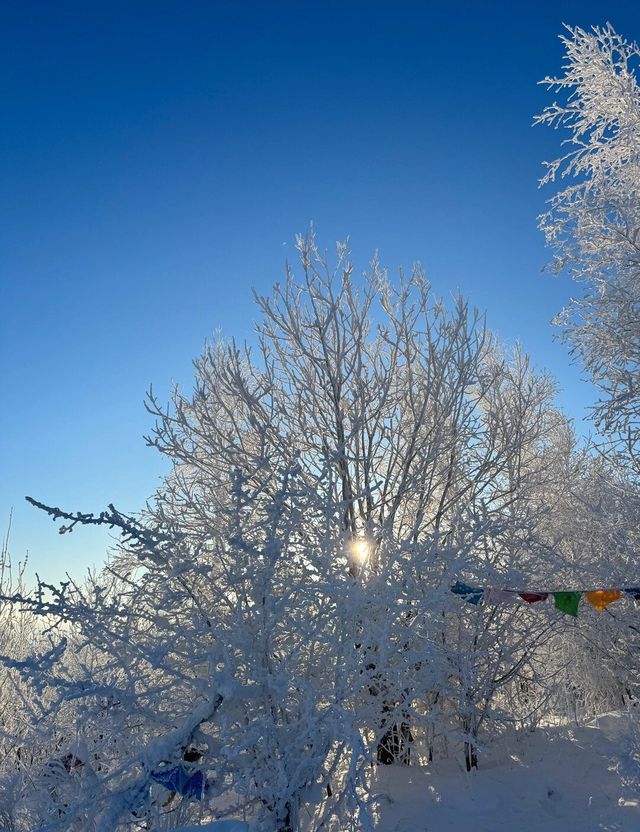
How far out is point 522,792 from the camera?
6.55m

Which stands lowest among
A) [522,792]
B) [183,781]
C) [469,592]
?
[522,792]

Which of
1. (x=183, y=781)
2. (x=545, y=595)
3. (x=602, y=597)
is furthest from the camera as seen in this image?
(x=602, y=597)

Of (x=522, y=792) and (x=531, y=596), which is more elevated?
(x=531, y=596)

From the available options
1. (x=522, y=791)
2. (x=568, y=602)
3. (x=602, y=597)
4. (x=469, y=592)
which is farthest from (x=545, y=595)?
(x=522, y=791)

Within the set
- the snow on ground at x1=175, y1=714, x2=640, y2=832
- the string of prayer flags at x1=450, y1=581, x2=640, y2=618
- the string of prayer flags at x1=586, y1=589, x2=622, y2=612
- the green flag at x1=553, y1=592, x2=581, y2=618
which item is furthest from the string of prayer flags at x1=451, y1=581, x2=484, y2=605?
the snow on ground at x1=175, y1=714, x2=640, y2=832

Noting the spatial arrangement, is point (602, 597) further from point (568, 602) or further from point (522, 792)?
point (522, 792)

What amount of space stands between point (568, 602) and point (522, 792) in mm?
2155

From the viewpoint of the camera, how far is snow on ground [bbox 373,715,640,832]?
5.77 m

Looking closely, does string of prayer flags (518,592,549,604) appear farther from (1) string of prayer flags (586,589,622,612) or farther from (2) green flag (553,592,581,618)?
(1) string of prayer flags (586,589,622,612)

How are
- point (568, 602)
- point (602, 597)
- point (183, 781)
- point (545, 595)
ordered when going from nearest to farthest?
point (183, 781) → point (568, 602) → point (545, 595) → point (602, 597)

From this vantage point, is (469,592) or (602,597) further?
(602,597)

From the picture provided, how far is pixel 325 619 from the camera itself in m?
4.21

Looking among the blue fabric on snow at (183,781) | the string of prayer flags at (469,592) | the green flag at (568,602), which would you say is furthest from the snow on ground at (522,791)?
the blue fabric on snow at (183,781)

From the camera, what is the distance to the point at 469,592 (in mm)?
6344
